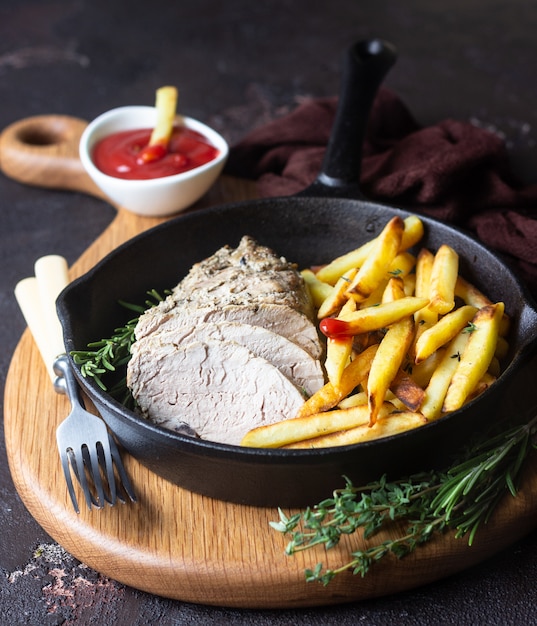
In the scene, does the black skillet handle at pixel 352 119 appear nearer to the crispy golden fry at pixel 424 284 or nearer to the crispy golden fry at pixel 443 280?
the crispy golden fry at pixel 424 284

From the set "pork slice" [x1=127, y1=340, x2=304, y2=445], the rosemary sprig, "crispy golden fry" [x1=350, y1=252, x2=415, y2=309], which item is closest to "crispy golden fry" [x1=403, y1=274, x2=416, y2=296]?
"crispy golden fry" [x1=350, y1=252, x2=415, y2=309]

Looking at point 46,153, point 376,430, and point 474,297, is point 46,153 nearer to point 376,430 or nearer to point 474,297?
point 474,297

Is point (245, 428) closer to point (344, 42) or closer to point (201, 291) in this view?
point (201, 291)

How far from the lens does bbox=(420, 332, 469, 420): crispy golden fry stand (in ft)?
8.84

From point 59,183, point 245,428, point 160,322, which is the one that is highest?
point 160,322

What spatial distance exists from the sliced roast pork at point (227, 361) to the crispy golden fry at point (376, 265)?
0.70ft

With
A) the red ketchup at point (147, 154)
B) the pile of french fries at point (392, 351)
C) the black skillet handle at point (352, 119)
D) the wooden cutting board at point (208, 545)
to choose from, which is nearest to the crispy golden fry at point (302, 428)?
the pile of french fries at point (392, 351)

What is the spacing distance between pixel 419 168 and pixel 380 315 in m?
Result: 1.41

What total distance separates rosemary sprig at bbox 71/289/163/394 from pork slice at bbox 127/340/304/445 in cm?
14

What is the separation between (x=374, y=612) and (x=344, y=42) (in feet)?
15.1

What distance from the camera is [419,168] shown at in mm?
4012

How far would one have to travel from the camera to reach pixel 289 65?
5.91 metres

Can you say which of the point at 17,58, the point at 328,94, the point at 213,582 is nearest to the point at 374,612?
the point at 213,582

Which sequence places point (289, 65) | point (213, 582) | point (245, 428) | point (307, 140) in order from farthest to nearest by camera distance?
point (289, 65) < point (307, 140) < point (245, 428) < point (213, 582)
